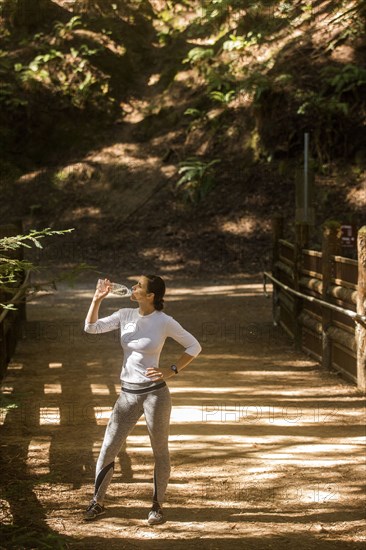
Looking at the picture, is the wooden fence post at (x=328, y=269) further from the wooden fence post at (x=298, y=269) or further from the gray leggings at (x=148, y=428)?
the gray leggings at (x=148, y=428)

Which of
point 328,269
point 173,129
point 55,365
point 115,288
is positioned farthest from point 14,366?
point 173,129

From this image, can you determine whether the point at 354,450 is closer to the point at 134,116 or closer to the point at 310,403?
the point at 310,403

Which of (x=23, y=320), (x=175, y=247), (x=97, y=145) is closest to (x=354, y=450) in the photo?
(x=23, y=320)

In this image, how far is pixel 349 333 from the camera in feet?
36.9

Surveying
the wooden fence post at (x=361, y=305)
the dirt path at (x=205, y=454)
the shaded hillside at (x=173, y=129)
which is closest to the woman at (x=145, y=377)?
the dirt path at (x=205, y=454)

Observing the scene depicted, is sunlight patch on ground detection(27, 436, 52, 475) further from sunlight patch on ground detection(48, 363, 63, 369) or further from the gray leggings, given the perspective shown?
sunlight patch on ground detection(48, 363, 63, 369)

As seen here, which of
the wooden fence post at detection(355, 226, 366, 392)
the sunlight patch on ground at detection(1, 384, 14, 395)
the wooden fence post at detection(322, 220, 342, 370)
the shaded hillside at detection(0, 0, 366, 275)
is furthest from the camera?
the shaded hillside at detection(0, 0, 366, 275)

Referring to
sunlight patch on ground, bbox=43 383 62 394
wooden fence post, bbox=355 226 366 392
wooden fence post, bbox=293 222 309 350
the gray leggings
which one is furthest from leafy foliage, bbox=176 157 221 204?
the gray leggings

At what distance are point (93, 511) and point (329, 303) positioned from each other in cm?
650

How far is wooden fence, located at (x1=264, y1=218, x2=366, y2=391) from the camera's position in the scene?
10.6m

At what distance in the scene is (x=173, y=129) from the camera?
3181 cm

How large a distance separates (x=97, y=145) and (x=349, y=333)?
22114mm

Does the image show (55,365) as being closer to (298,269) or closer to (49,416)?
(49,416)

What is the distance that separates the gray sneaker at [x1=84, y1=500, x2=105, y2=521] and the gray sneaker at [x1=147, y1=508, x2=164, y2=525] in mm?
364
